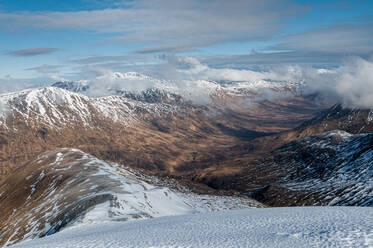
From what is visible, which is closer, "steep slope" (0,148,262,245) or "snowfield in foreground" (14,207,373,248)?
"snowfield in foreground" (14,207,373,248)

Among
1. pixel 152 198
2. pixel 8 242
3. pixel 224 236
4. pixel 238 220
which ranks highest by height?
pixel 224 236

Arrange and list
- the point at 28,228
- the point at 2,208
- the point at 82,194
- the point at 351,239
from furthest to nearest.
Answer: the point at 2,208 < the point at 82,194 < the point at 28,228 < the point at 351,239

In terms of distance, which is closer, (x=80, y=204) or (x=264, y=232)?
(x=264, y=232)

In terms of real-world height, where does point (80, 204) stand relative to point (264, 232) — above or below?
below

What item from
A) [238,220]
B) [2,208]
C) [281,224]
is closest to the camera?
[281,224]

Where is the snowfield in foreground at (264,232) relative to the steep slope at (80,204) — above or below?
above

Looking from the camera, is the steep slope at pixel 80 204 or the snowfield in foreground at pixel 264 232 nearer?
the snowfield in foreground at pixel 264 232

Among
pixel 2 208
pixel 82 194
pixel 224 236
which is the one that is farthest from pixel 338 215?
pixel 2 208

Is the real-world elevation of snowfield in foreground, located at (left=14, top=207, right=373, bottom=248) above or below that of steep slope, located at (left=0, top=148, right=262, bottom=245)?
above

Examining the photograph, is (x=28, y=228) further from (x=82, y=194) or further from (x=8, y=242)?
(x=82, y=194)

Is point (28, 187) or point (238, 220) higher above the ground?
point (238, 220)

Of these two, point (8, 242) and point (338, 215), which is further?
point (8, 242)
